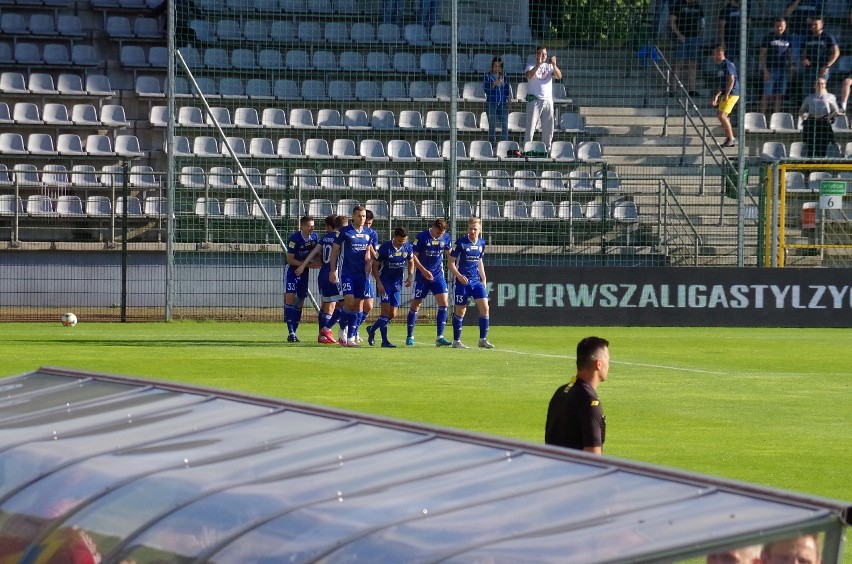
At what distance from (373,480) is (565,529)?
2.12 ft

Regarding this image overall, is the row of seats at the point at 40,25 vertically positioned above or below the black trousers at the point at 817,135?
above

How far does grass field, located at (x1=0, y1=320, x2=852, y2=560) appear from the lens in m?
10.9

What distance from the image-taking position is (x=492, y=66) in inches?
1126

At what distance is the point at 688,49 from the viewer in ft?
98.6

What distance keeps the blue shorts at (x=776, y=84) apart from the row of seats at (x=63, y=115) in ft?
46.7

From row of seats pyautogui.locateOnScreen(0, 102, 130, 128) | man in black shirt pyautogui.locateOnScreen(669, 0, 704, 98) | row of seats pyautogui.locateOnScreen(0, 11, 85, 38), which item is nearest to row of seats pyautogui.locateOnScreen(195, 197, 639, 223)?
man in black shirt pyautogui.locateOnScreen(669, 0, 704, 98)

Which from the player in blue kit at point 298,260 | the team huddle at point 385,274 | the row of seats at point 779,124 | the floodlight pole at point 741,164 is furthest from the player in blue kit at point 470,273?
the row of seats at point 779,124

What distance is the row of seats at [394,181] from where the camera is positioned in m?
26.4

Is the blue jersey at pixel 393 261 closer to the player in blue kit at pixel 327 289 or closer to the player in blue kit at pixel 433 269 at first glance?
the player in blue kit at pixel 433 269

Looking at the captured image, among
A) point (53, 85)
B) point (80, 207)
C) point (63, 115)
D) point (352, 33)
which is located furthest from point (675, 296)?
point (53, 85)

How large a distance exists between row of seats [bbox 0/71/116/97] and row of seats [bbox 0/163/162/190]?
203 cm

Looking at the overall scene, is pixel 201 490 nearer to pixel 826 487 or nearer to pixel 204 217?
pixel 826 487

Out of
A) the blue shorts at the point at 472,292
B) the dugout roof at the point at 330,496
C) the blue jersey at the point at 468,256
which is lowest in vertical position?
the blue shorts at the point at 472,292

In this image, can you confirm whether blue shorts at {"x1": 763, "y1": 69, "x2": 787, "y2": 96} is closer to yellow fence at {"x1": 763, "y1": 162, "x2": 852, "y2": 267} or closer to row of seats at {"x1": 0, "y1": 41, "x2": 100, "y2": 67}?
yellow fence at {"x1": 763, "y1": 162, "x2": 852, "y2": 267}
